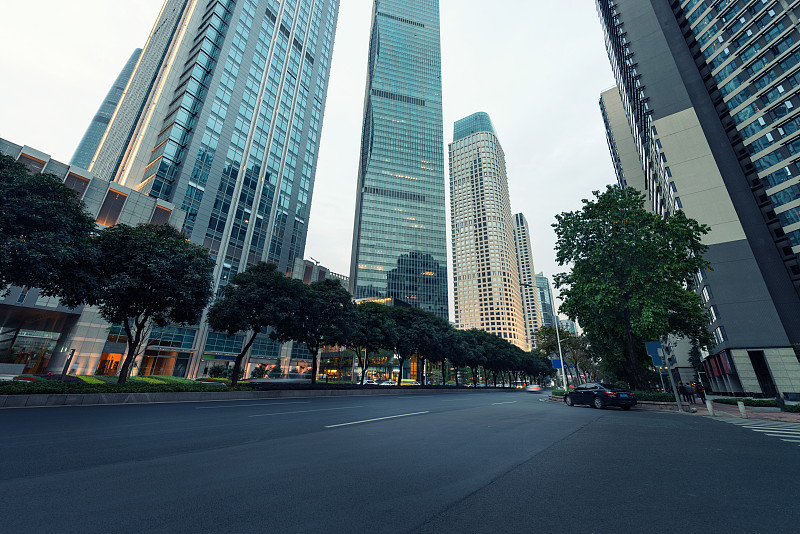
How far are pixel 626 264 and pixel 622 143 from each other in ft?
281

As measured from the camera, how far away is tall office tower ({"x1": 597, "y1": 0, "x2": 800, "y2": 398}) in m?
34.5

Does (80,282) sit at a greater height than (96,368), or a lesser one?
Result: greater

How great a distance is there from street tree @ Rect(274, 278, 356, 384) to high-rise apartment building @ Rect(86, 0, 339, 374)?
27130 mm

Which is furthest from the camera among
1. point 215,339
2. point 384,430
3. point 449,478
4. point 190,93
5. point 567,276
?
point 190,93

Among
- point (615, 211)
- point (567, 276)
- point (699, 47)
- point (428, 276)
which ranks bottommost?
point (567, 276)

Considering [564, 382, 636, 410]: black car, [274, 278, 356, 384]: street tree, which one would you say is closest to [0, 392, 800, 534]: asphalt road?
[564, 382, 636, 410]: black car

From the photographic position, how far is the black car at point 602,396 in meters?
17.8

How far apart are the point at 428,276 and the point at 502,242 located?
73137 millimetres

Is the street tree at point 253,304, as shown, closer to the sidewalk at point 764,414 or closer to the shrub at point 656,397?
the shrub at point 656,397

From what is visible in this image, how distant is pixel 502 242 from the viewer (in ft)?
587

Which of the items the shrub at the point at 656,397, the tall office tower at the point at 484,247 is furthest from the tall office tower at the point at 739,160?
the tall office tower at the point at 484,247

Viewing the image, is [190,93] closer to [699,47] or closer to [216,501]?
[216,501]

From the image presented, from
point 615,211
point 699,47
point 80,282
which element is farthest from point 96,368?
point 699,47

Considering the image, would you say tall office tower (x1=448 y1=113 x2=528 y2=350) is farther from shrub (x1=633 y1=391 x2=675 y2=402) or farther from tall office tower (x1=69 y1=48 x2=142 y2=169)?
tall office tower (x1=69 y1=48 x2=142 y2=169)
